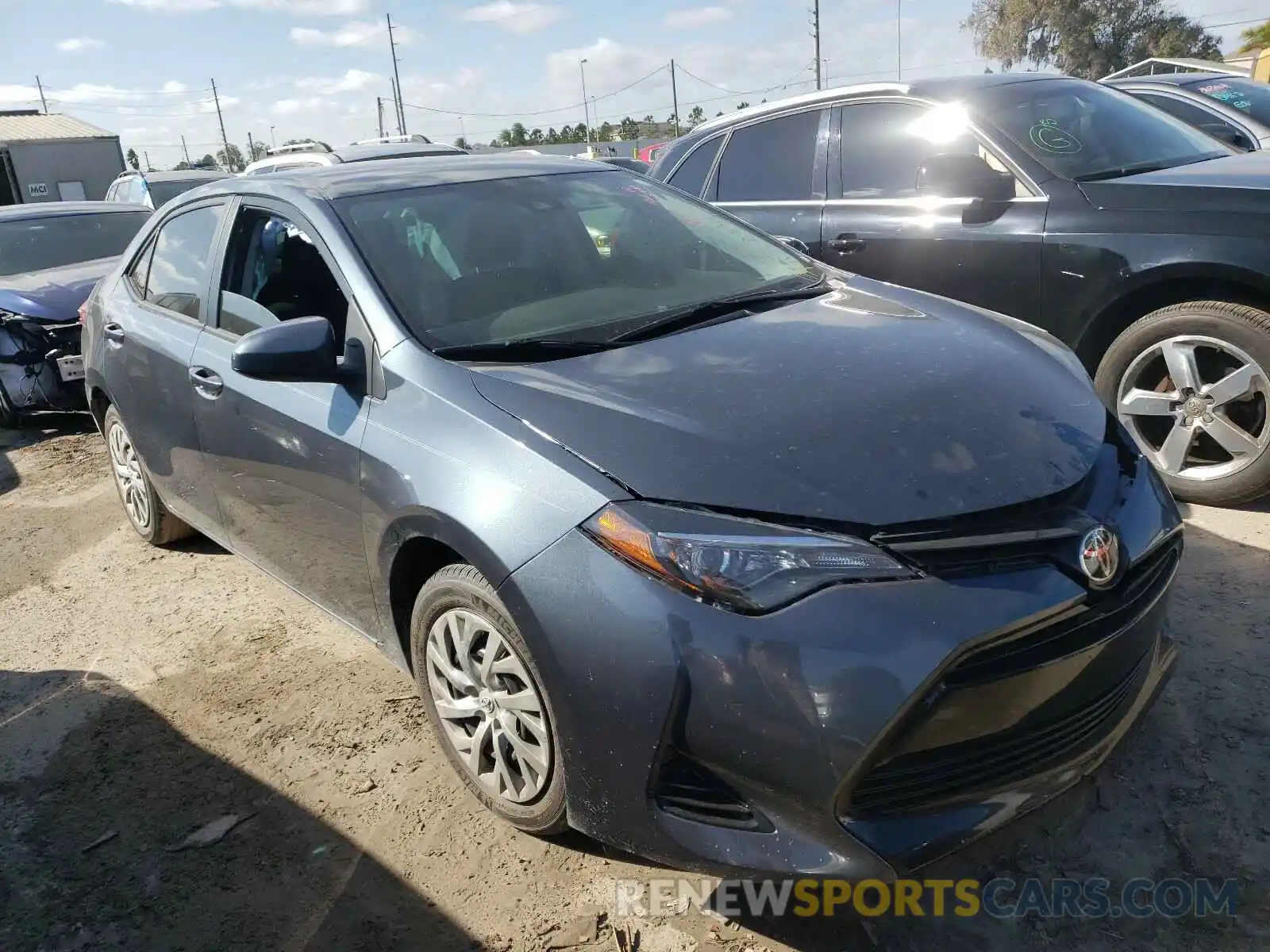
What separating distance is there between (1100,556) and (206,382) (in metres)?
2.88

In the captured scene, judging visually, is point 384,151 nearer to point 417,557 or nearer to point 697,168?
point 697,168

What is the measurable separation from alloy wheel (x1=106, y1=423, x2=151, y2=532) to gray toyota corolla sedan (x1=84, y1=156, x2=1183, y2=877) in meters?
1.54

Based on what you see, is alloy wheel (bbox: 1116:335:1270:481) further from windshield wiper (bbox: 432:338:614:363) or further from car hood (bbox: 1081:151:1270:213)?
windshield wiper (bbox: 432:338:614:363)

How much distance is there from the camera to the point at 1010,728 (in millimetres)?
1964

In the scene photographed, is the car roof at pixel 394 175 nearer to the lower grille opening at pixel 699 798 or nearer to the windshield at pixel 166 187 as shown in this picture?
the lower grille opening at pixel 699 798

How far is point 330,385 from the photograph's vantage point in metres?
2.87

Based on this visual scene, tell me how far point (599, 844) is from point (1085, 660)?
49.2 inches

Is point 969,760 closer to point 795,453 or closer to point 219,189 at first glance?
point 795,453

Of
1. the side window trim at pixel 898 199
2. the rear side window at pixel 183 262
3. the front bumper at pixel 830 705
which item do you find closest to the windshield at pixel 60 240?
the rear side window at pixel 183 262

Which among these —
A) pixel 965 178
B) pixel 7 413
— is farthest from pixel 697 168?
pixel 7 413

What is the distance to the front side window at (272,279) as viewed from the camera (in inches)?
120

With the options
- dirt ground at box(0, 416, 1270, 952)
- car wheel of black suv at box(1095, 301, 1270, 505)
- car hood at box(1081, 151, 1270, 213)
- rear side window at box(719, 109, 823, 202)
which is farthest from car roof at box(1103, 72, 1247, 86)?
dirt ground at box(0, 416, 1270, 952)

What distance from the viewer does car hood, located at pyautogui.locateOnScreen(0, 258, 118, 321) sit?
22.7 feet

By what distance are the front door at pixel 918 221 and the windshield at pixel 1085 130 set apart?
191mm
